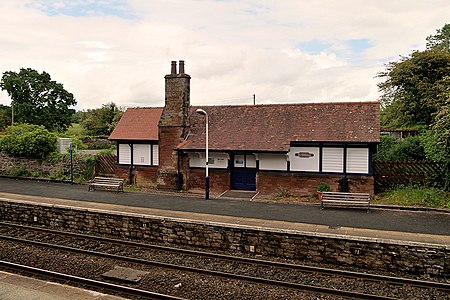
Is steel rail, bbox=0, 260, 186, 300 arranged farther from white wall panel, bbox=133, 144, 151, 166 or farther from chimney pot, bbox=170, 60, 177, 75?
chimney pot, bbox=170, 60, 177, 75

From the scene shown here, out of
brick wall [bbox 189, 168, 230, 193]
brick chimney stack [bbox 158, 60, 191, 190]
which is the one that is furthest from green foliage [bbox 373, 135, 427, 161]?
brick chimney stack [bbox 158, 60, 191, 190]

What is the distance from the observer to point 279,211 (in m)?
13.9

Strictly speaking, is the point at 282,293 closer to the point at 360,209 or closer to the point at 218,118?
the point at 360,209

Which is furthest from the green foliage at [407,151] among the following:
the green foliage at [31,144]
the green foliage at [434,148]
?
the green foliage at [31,144]

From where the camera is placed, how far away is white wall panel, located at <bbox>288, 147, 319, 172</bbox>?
17047mm

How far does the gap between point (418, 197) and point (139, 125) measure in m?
14.6

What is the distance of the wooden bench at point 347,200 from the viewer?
46.3ft

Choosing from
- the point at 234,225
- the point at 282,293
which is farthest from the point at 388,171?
the point at 282,293

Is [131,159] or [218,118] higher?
[218,118]

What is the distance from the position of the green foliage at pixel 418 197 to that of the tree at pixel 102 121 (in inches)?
1517

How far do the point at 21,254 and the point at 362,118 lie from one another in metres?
14.7

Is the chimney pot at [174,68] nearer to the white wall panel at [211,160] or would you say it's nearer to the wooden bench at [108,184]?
the white wall panel at [211,160]

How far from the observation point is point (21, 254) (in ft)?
36.5

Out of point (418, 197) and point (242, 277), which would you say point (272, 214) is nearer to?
point (242, 277)
